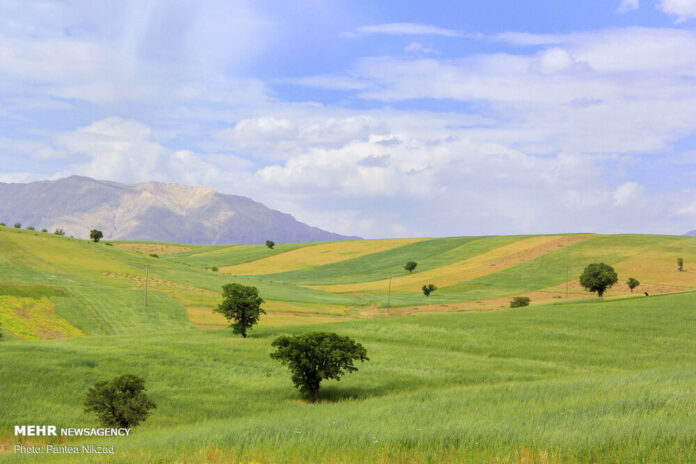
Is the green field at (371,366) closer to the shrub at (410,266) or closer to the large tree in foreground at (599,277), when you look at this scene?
the large tree in foreground at (599,277)

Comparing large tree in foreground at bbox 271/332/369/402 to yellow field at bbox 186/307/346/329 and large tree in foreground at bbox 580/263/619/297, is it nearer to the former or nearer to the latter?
yellow field at bbox 186/307/346/329

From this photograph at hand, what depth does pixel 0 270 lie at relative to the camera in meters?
86.0

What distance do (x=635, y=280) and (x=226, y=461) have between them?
10137 centimetres

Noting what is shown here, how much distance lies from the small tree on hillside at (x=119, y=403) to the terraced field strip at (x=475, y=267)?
9591cm

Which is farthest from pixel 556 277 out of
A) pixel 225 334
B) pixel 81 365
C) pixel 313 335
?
pixel 81 365

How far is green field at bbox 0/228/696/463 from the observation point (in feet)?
43.2

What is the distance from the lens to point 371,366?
3916cm

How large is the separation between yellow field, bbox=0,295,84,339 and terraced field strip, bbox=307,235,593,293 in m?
64.9

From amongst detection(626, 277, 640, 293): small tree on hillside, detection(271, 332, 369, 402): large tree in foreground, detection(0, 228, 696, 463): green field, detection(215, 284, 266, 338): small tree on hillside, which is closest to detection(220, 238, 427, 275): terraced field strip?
detection(0, 228, 696, 463): green field

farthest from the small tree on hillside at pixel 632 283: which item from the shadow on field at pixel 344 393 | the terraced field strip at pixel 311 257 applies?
the terraced field strip at pixel 311 257

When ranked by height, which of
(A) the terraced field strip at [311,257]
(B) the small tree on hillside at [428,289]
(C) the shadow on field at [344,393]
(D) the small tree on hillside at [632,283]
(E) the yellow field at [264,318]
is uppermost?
(A) the terraced field strip at [311,257]

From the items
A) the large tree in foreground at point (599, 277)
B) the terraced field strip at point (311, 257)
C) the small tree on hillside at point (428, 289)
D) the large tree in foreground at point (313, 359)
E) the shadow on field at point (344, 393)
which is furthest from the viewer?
the terraced field strip at point (311, 257)

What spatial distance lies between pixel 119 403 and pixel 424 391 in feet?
49.7

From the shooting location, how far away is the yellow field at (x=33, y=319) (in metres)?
61.4
